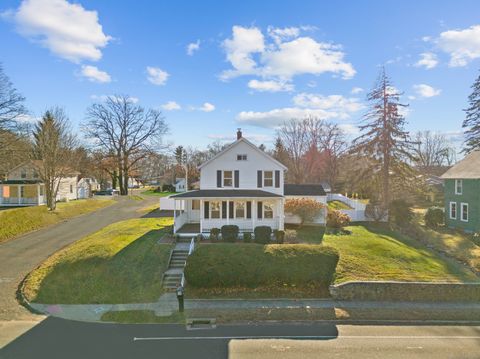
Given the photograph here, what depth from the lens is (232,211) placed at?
25.2 meters

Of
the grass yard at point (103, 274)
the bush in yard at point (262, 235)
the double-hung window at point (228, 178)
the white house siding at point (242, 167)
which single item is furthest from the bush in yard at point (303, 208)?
the grass yard at point (103, 274)

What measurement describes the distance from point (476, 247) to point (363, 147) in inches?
515

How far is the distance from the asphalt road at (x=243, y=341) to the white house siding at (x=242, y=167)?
14371mm

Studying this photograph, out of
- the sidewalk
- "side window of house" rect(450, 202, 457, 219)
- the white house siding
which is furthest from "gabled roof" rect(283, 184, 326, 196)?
the sidewalk

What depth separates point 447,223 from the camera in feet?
106

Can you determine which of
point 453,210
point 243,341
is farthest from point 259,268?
point 453,210

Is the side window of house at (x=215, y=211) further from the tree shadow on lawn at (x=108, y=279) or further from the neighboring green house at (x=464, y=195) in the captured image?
the neighboring green house at (x=464, y=195)

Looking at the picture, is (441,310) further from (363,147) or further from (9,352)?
(363,147)

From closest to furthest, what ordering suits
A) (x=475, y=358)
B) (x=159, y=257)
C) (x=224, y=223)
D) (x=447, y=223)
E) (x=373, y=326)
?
(x=475, y=358) → (x=373, y=326) → (x=159, y=257) → (x=224, y=223) → (x=447, y=223)

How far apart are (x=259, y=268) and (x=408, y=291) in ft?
23.2

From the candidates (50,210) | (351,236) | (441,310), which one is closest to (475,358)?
(441,310)

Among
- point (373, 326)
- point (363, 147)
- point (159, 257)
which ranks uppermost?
point (363, 147)

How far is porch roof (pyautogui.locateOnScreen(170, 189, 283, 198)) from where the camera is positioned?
2372 cm

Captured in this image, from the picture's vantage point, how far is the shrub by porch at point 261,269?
15.8m
